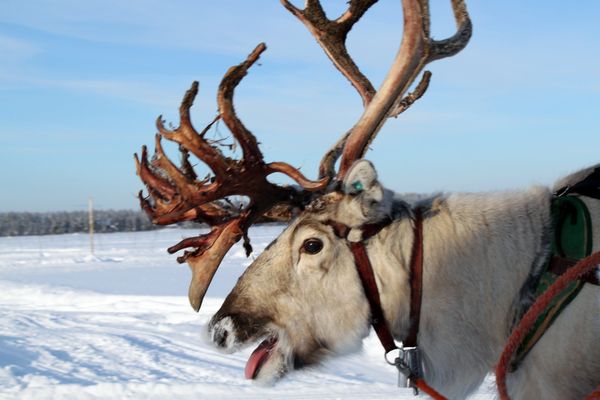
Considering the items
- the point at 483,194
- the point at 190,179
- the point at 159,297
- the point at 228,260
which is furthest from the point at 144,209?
the point at 228,260

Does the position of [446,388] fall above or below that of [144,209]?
below

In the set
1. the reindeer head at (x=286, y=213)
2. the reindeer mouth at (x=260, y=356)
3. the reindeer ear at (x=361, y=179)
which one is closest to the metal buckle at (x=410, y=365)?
the reindeer head at (x=286, y=213)

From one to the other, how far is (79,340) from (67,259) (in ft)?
54.7

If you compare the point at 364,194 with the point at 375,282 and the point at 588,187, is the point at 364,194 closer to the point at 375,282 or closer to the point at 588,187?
the point at 375,282

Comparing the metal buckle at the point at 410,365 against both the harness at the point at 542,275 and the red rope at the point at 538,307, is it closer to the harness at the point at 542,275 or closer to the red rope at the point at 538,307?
the harness at the point at 542,275

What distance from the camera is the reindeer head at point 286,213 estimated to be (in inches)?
110

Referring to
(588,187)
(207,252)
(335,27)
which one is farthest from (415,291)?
(335,27)

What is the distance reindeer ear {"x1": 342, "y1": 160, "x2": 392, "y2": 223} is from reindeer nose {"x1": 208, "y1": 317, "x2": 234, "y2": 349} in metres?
0.71

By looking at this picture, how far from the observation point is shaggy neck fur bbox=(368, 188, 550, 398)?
2674 millimetres

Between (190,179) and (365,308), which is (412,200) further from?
(190,179)

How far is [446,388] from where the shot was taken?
2.76 meters

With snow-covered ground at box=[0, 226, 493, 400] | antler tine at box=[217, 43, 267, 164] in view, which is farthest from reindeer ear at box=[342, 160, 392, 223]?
snow-covered ground at box=[0, 226, 493, 400]

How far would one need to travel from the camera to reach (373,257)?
9.12 feet

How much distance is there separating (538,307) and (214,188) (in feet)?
4.93
